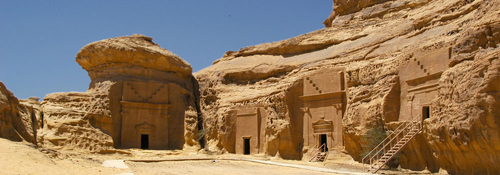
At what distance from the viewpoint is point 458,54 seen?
20.4 metres

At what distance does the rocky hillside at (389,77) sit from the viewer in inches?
733

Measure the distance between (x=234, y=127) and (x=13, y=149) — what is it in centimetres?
1720

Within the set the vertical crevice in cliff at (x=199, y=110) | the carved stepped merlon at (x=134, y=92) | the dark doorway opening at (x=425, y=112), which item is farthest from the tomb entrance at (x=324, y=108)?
the carved stepped merlon at (x=134, y=92)

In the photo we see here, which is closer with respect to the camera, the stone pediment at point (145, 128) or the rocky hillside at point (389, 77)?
the rocky hillside at point (389, 77)

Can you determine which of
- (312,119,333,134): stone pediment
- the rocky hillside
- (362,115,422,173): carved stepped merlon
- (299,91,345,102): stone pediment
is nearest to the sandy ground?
(362,115,422,173): carved stepped merlon

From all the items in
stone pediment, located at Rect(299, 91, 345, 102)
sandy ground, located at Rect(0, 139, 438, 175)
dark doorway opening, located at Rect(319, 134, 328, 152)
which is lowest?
sandy ground, located at Rect(0, 139, 438, 175)

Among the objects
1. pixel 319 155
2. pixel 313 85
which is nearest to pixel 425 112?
pixel 319 155

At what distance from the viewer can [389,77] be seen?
24.5 m

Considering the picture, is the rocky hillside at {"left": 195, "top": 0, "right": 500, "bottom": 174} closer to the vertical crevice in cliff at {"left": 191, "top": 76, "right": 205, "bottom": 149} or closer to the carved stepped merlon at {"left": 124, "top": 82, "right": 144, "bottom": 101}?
the vertical crevice in cliff at {"left": 191, "top": 76, "right": 205, "bottom": 149}

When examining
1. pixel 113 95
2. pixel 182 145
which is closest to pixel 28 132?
pixel 113 95

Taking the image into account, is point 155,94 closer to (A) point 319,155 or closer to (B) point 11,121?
(A) point 319,155

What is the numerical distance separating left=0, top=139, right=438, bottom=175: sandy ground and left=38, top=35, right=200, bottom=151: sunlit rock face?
78.2 inches

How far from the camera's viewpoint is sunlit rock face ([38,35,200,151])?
31.3 metres

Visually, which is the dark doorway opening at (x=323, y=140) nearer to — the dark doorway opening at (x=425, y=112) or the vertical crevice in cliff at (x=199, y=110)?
the dark doorway opening at (x=425, y=112)
